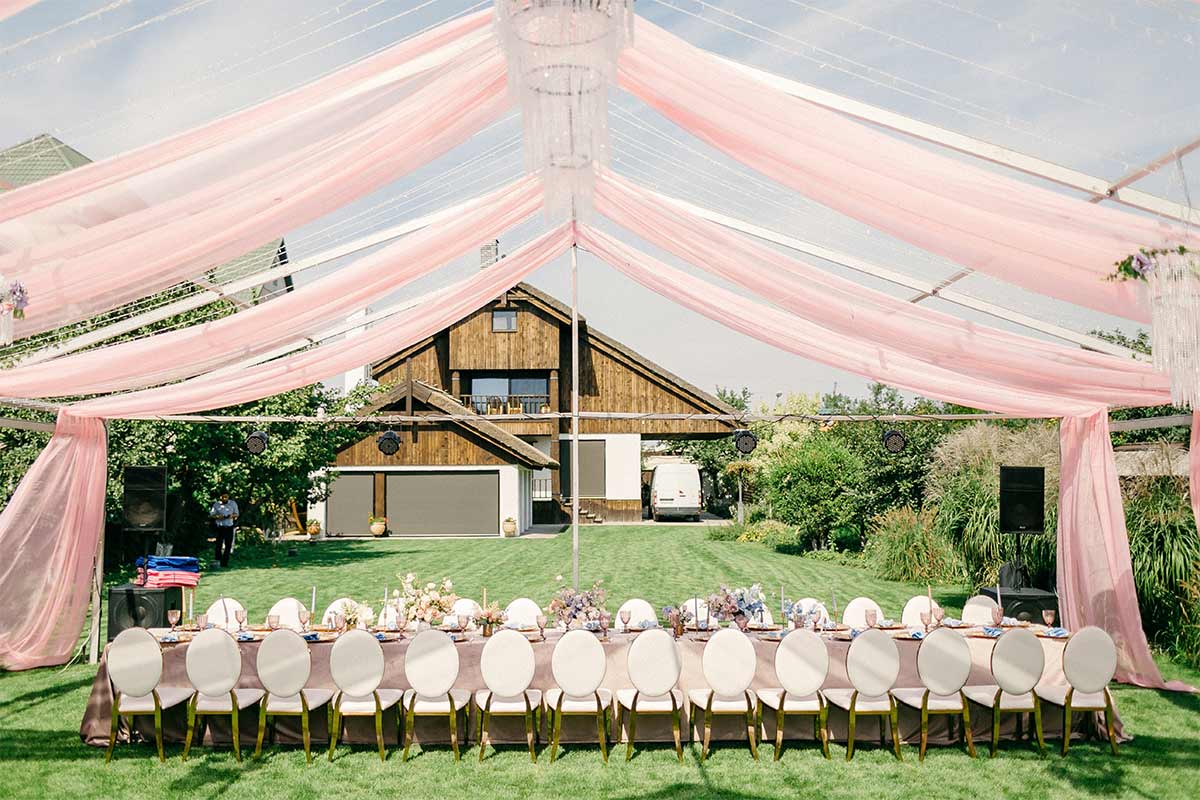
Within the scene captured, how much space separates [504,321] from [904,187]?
23.9 meters

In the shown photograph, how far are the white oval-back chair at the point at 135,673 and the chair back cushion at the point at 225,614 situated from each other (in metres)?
0.97

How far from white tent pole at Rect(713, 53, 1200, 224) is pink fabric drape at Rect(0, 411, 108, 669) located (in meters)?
7.09

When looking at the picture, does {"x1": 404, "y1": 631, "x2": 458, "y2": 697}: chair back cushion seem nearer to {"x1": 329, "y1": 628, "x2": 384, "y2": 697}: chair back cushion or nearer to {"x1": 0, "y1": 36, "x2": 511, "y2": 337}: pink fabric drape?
{"x1": 329, "y1": 628, "x2": 384, "y2": 697}: chair back cushion

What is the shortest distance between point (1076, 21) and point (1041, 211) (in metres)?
0.81

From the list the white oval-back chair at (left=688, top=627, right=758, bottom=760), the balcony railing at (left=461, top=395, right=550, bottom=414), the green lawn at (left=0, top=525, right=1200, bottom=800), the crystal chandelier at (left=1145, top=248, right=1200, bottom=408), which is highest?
the balcony railing at (left=461, top=395, right=550, bottom=414)

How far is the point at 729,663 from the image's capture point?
6074 millimetres

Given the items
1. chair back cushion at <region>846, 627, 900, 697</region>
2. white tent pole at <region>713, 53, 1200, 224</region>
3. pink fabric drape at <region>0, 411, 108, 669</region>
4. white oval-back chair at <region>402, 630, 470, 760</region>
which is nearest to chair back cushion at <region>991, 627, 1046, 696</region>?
chair back cushion at <region>846, 627, 900, 697</region>

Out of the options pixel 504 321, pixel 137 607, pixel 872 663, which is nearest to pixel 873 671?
pixel 872 663

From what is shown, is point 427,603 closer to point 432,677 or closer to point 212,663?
point 432,677

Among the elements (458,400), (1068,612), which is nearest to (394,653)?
(1068,612)

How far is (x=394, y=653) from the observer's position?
6.54m

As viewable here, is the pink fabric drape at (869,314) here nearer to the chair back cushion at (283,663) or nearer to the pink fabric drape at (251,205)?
the pink fabric drape at (251,205)

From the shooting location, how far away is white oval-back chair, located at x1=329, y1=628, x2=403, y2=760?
237 inches

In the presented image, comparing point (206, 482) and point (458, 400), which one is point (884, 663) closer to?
point (206, 482)
